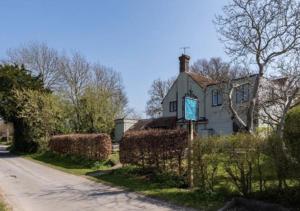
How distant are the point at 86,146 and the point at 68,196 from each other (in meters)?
11.8

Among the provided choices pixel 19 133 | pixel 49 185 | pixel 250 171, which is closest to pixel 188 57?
pixel 19 133

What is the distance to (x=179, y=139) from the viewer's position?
14242 mm

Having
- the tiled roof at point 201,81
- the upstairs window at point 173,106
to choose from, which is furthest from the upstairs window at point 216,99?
the upstairs window at point 173,106

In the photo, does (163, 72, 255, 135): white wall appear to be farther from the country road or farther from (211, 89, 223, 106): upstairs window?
the country road

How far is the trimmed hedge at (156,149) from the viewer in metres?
14.3

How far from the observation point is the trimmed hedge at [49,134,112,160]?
22.8m

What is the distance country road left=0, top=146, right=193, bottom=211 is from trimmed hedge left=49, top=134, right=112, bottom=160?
4.54m

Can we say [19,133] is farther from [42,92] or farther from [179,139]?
[179,139]

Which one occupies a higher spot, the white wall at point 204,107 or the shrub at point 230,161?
the white wall at point 204,107

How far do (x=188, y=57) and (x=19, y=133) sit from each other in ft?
63.9

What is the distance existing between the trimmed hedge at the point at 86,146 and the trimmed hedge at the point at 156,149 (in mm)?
4338

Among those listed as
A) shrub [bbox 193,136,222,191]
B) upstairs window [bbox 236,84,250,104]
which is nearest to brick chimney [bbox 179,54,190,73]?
upstairs window [bbox 236,84,250,104]

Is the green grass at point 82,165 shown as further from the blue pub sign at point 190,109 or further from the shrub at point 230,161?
the shrub at point 230,161

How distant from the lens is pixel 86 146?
2486 centimetres
